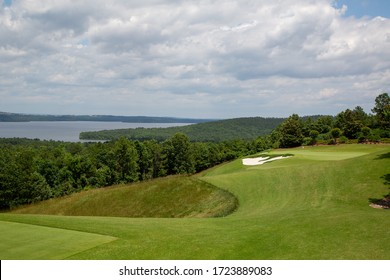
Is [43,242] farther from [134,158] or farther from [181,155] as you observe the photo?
[181,155]

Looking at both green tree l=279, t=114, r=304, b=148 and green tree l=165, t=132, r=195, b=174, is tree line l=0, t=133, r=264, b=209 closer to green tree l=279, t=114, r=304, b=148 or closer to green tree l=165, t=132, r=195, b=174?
green tree l=165, t=132, r=195, b=174

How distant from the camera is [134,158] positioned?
82062 mm

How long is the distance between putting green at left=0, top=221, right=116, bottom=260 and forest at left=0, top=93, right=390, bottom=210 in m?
50.6

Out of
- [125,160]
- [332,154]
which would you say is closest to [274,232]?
[332,154]

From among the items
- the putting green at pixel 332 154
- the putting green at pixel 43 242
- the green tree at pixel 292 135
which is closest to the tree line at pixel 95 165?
the green tree at pixel 292 135

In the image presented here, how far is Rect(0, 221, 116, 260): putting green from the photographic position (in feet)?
39.9

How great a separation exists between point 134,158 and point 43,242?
69.0 m

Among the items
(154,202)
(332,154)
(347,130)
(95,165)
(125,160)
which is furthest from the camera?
(95,165)

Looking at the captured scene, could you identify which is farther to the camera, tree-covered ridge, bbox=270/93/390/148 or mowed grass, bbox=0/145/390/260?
tree-covered ridge, bbox=270/93/390/148

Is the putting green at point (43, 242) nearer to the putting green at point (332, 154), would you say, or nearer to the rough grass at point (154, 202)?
the rough grass at point (154, 202)

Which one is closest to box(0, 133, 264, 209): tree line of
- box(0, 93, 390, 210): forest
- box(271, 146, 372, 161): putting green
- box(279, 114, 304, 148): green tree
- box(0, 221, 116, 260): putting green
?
box(0, 93, 390, 210): forest

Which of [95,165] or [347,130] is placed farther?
[95,165]

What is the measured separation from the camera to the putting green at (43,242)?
12.2m

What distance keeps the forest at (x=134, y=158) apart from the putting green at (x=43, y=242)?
1992 inches
